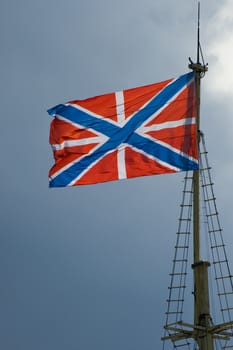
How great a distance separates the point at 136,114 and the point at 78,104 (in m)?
3.14

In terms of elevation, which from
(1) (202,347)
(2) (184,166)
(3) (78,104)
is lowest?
(1) (202,347)

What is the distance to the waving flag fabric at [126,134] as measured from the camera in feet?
166

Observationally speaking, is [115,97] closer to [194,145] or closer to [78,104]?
[78,104]

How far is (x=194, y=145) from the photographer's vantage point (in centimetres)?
5012

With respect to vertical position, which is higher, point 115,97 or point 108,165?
point 115,97

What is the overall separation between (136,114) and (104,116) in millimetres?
1760

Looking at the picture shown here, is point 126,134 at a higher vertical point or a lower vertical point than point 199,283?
higher

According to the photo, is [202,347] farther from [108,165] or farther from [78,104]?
[78,104]

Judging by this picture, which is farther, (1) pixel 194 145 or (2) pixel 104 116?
(2) pixel 104 116

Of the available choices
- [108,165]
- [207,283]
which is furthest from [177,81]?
[207,283]

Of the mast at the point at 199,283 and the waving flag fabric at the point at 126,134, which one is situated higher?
the waving flag fabric at the point at 126,134

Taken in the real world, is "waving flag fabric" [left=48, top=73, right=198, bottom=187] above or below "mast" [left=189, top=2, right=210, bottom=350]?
above

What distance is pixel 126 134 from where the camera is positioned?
172 ft

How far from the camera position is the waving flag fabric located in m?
50.6
